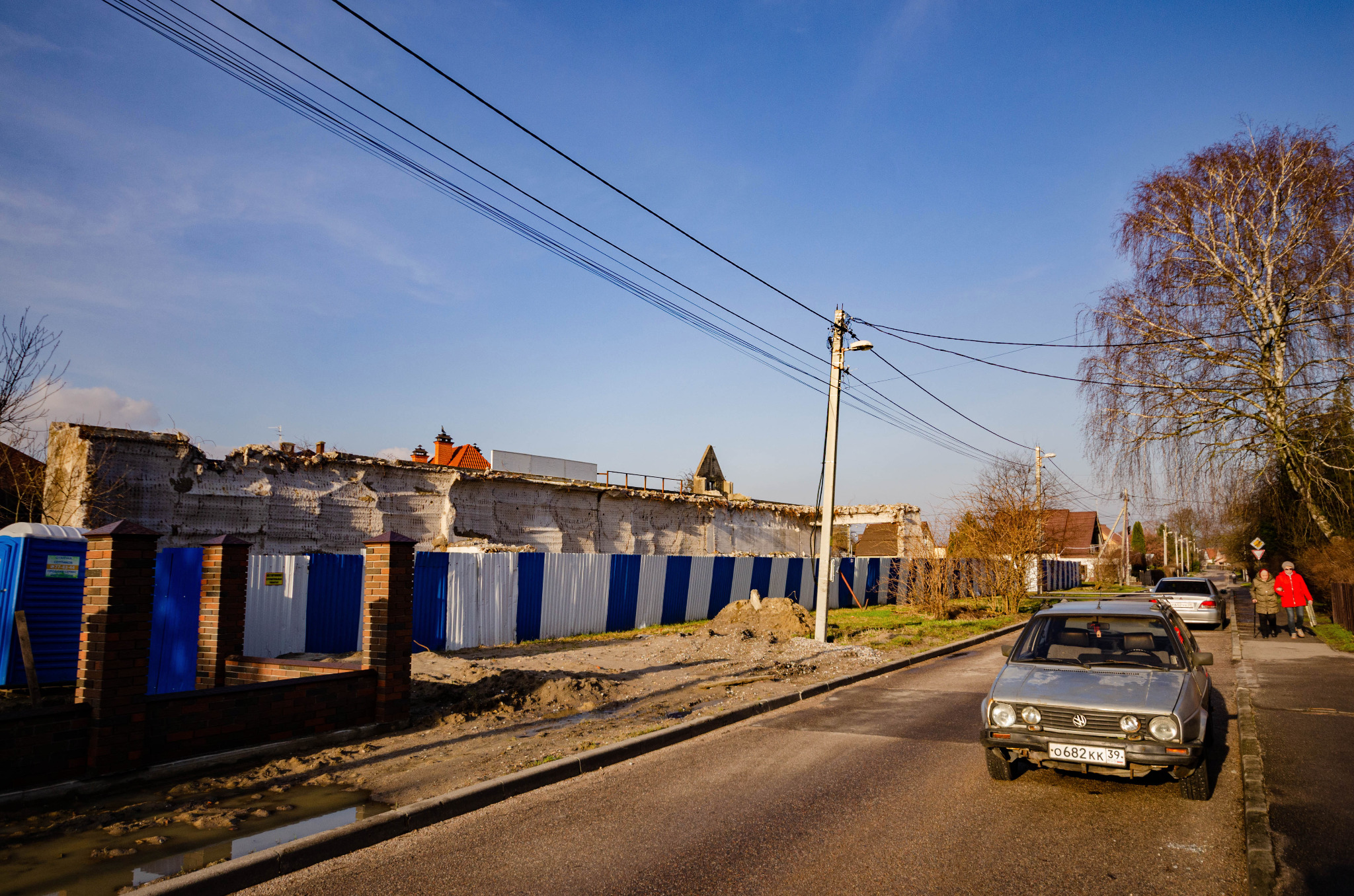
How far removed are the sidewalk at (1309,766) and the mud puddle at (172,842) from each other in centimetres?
602

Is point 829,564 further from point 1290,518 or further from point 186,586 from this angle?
point 1290,518

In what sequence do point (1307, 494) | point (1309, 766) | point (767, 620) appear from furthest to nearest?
point (1307, 494) < point (767, 620) < point (1309, 766)

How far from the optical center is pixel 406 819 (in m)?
5.54

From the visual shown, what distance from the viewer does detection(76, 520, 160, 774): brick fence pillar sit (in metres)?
5.99

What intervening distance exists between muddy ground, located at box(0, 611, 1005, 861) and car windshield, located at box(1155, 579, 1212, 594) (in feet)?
32.4

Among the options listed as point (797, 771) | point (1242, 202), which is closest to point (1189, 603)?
point (1242, 202)

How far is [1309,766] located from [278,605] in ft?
46.7

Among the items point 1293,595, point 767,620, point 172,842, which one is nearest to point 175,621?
point 172,842

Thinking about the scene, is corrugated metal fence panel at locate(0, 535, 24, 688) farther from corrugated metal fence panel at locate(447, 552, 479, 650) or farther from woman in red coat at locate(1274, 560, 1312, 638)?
woman in red coat at locate(1274, 560, 1312, 638)

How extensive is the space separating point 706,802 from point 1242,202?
69.4 ft

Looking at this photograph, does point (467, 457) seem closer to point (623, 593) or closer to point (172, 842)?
point (623, 593)

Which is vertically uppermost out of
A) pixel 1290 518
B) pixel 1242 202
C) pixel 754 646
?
pixel 1242 202

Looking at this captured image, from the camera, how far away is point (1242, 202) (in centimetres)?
1931

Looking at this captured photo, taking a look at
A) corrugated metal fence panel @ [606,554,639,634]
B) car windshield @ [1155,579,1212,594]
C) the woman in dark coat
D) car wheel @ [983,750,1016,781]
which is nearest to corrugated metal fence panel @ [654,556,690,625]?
corrugated metal fence panel @ [606,554,639,634]
